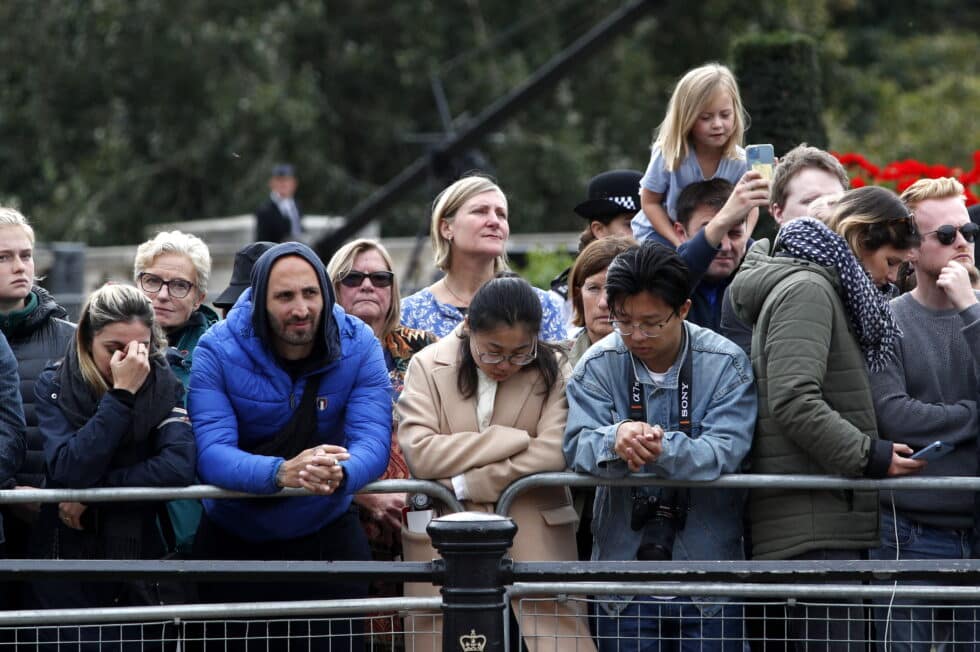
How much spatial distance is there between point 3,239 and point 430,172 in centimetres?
1189

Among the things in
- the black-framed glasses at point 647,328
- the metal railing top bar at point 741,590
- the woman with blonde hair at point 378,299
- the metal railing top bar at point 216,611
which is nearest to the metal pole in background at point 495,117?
the woman with blonde hair at point 378,299

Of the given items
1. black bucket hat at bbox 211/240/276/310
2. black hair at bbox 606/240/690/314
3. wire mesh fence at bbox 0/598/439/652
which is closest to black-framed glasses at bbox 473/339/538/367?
black hair at bbox 606/240/690/314

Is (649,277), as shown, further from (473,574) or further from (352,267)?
(352,267)

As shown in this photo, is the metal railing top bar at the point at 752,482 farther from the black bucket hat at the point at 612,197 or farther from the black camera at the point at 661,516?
the black bucket hat at the point at 612,197

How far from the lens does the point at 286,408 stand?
5.12 meters

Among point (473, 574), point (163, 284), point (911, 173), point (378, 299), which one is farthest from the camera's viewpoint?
point (911, 173)

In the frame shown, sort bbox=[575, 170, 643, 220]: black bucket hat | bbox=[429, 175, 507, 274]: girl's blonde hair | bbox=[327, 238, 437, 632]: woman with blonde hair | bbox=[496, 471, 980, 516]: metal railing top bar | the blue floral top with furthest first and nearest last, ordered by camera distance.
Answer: bbox=[575, 170, 643, 220]: black bucket hat
bbox=[429, 175, 507, 274]: girl's blonde hair
the blue floral top
bbox=[327, 238, 437, 632]: woman with blonde hair
bbox=[496, 471, 980, 516]: metal railing top bar

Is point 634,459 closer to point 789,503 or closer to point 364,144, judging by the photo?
point 789,503

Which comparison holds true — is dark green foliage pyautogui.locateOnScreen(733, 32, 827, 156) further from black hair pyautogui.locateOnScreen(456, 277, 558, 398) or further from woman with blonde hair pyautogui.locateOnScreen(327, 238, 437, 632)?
black hair pyautogui.locateOnScreen(456, 277, 558, 398)

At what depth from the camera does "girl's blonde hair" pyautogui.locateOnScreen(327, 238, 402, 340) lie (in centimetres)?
608

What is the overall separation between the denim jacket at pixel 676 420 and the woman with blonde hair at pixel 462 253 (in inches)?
41.6

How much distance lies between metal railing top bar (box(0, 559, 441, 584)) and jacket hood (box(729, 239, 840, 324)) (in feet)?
5.10

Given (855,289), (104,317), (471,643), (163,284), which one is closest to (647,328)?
(855,289)

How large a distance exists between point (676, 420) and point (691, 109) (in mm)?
1768
